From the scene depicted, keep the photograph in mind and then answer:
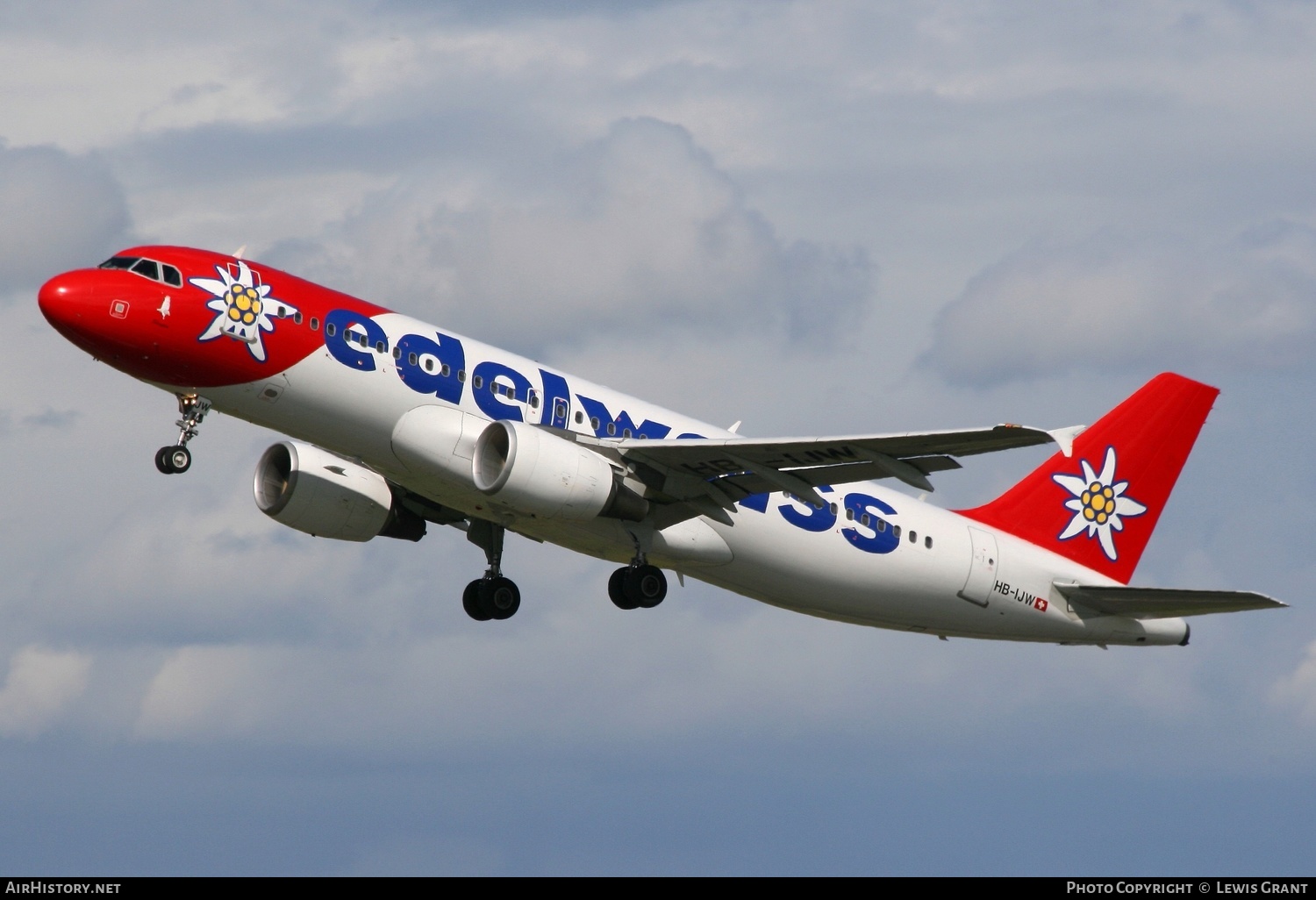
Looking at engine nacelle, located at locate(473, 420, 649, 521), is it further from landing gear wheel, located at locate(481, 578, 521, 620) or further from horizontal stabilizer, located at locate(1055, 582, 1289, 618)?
horizontal stabilizer, located at locate(1055, 582, 1289, 618)

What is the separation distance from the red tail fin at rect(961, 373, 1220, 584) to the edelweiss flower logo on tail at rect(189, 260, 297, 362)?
59.6 ft

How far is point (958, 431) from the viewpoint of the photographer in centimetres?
3356

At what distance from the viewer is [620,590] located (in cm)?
3975

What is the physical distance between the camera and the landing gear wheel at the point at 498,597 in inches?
1722

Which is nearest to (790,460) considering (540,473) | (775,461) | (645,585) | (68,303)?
(775,461)

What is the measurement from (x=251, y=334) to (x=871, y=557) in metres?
14.5

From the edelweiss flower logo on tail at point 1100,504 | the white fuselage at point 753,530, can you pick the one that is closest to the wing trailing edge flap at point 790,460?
the white fuselage at point 753,530

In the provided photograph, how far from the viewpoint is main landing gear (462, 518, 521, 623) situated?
144 ft

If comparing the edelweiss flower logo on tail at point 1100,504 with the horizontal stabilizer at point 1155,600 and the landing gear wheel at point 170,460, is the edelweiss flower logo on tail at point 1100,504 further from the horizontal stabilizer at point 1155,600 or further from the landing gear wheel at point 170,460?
the landing gear wheel at point 170,460

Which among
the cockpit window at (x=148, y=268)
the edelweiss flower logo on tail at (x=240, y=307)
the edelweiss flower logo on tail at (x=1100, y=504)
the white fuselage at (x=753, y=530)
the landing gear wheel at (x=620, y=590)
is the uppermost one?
the edelweiss flower logo on tail at (x=1100, y=504)

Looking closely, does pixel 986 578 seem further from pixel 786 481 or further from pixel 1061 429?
pixel 1061 429

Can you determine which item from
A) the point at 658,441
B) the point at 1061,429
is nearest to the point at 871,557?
the point at 658,441

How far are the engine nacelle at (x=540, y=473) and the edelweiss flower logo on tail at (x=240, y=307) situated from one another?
4.69 metres

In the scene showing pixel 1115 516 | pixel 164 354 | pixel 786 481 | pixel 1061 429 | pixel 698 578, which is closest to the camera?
pixel 1061 429
